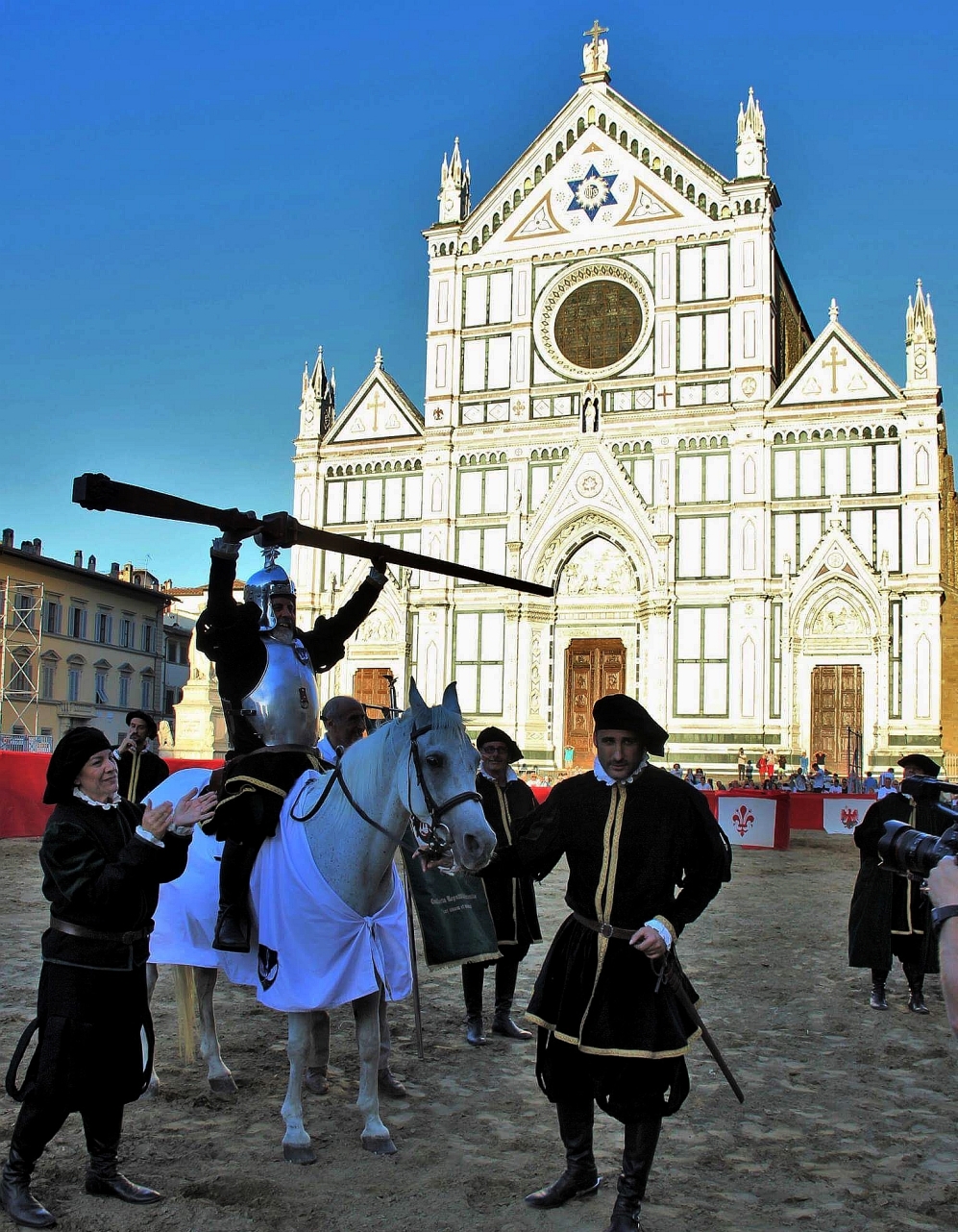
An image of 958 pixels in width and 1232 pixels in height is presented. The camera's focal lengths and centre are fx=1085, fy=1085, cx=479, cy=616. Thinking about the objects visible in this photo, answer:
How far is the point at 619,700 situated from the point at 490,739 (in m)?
3.86

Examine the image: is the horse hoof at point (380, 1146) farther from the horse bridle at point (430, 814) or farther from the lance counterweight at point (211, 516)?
the lance counterweight at point (211, 516)

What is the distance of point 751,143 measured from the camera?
1420 inches

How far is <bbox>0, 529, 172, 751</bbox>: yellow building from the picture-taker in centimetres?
4500

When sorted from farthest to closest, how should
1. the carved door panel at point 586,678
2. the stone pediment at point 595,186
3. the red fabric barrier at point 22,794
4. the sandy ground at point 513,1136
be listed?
1. the stone pediment at point 595,186
2. the carved door panel at point 586,678
3. the red fabric barrier at point 22,794
4. the sandy ground at point 513,1136

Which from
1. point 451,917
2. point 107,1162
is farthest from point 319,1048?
point 107,1162

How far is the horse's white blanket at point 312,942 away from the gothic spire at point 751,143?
35.4m

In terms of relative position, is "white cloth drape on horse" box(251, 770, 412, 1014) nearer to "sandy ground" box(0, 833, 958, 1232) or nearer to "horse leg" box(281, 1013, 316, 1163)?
"horse leg" box(281, 1013, 316, 1163)

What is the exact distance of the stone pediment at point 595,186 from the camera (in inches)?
1449

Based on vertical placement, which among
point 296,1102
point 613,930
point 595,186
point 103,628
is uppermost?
point 595,186

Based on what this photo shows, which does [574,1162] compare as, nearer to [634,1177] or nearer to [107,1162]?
[634,1177]

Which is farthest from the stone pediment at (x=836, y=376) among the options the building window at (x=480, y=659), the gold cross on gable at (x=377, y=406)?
the gold cross on gable at (x=377, y=406)

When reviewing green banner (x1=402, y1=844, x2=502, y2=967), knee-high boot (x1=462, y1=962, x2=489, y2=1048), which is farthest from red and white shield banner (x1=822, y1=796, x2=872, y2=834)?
green banner (x1=402, y1=844, x2=502, y2=967)

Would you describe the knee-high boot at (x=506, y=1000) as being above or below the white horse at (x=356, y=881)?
below

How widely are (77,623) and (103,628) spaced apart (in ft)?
7.77
